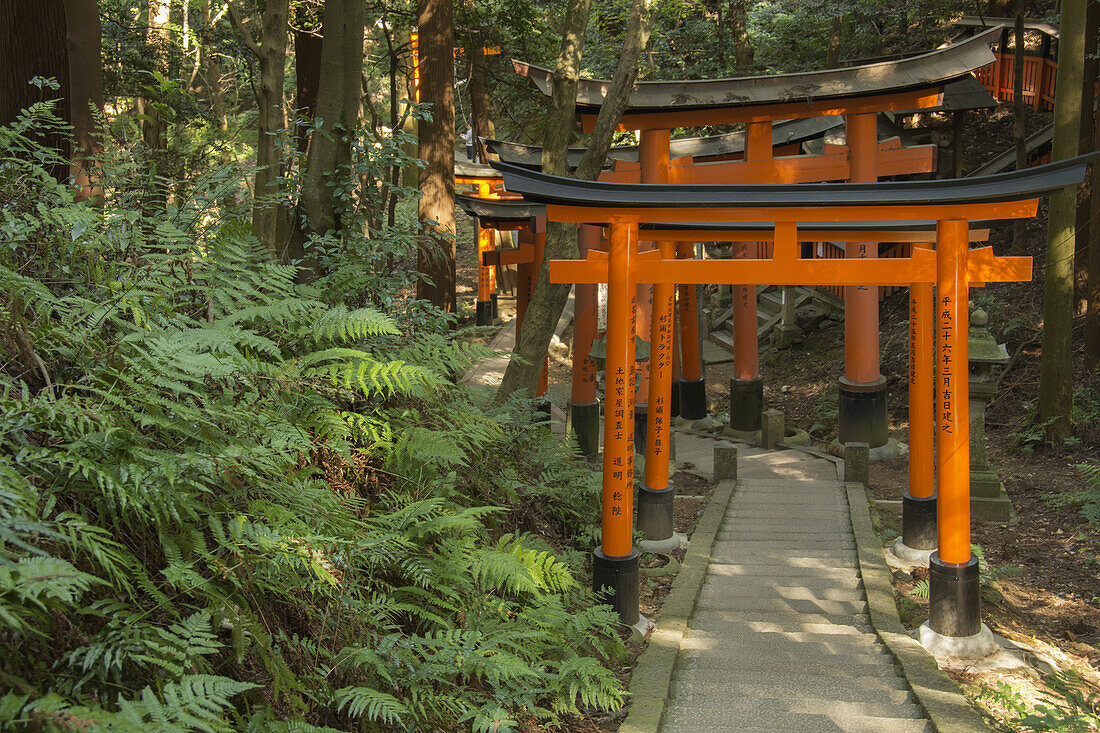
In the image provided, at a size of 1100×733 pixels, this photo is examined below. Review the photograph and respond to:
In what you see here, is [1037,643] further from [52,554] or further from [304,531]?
[52,554]

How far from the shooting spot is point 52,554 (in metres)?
2.59

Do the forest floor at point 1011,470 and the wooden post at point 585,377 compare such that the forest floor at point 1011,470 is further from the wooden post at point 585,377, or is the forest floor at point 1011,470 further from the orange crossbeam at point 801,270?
the orange crossbeam at point 801,270

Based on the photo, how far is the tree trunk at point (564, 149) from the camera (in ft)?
27.2

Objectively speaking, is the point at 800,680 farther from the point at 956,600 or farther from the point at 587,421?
the point at 587,421

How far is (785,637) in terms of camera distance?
6.02 meters

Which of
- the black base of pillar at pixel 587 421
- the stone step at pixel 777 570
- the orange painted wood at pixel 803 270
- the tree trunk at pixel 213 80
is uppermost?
the tree trunk at pixel 213 80

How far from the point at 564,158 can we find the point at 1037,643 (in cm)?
626

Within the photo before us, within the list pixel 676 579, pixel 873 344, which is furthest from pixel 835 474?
pixel 676 579

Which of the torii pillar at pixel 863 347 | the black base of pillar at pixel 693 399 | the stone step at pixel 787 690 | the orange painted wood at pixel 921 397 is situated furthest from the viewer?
the black base of pillar at pixel 693 399

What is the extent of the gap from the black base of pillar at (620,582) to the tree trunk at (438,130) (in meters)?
6.48

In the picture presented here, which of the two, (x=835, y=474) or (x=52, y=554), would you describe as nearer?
(x=52, y=554)

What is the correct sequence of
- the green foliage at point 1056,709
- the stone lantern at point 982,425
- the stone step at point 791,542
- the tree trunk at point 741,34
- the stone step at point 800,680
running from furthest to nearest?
the tree trunk at point 741,34 → the stone lantern at point 982,425 → the stone step at point 791,542 → the stone step at point 800,680 → the green foliage at point 1056,709

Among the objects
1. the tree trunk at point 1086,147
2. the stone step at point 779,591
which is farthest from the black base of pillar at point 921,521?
the tree trunk at point 1086,147

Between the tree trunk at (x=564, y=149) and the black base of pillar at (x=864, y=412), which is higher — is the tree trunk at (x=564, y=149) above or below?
above
